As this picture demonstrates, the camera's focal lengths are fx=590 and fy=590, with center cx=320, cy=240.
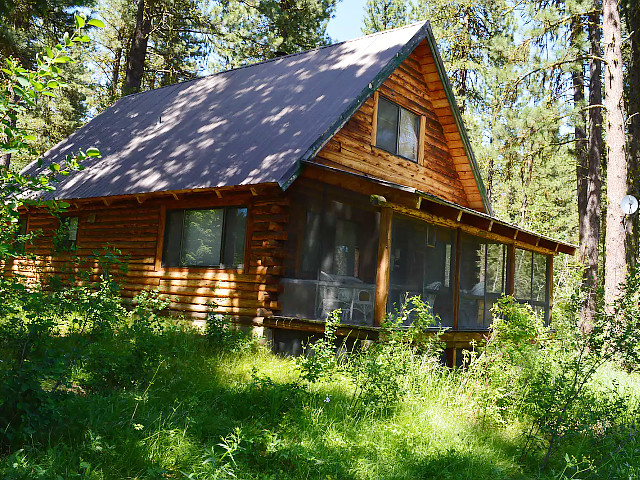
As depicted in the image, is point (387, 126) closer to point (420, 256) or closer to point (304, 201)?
point (420, 256)

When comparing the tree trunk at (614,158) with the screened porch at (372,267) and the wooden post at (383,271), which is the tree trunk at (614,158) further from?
the wooden post at (383,271)

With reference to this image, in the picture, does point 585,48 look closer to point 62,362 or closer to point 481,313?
point 481,313

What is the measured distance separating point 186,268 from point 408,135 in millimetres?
6400

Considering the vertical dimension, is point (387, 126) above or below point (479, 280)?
above

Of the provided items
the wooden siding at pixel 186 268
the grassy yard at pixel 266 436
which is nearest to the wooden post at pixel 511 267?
the wooden siding at pixel 186 268

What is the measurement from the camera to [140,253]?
13305 mm

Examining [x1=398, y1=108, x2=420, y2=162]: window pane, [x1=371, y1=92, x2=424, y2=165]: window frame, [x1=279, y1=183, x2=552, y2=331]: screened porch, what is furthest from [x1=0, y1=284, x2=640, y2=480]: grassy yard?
[x1=398, y1=108, x2=420, y2=162]: window pane

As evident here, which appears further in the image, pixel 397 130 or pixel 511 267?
pixel 511 267

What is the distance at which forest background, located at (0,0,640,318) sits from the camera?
15626 mm

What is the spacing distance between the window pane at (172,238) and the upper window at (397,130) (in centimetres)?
482

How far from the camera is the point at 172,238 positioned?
1276 centimetres

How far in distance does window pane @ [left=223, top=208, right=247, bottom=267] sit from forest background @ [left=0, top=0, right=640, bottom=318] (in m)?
4.32

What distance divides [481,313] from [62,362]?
38.0 feet

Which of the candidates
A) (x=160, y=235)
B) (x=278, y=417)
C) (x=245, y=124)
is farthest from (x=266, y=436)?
(x=245, y=124)
